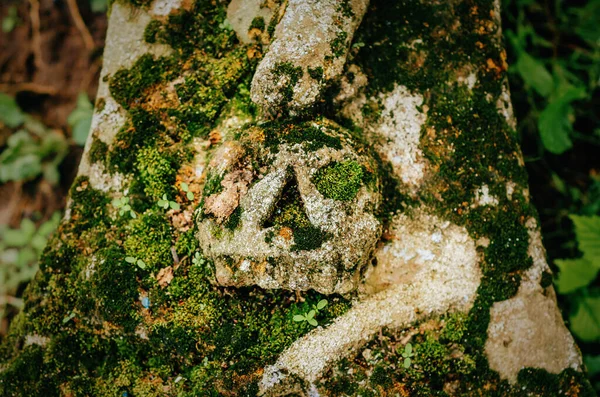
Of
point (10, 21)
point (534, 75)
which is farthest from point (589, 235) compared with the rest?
point (10, 21)

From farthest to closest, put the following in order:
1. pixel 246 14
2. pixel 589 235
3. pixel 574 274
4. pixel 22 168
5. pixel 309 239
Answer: pixel 22 168 < pixel 574 274 < pixel 589 235 < pixel 246 14 < pixel 309 239

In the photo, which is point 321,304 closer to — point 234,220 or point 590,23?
point 234,220

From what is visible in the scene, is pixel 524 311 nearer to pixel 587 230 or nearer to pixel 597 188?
pixel 587 230

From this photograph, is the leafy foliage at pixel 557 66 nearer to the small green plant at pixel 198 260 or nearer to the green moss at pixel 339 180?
the green moss at pixel 339 180

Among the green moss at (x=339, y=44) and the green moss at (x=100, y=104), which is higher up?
the green moss at (x=339, y=44)

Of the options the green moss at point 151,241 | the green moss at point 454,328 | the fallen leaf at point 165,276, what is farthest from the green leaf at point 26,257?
the green moss at point 454,328

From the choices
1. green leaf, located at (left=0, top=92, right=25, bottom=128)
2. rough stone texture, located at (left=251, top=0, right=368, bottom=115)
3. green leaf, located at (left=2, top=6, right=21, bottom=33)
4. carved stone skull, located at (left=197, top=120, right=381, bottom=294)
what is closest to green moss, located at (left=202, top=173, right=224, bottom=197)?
carved stone skull, located at (left=197, top=120, right=381, bottom=294)

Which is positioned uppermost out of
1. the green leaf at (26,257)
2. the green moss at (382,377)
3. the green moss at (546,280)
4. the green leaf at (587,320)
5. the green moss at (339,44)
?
the green moss at (339,44)
